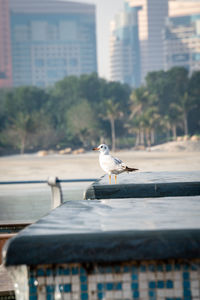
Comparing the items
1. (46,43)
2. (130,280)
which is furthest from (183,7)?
(130,280)

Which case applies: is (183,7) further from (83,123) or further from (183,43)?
(83,123)

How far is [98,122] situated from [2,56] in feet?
291

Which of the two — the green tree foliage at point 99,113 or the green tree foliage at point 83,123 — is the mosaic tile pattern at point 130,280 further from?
the green tree foliage at point 83,123

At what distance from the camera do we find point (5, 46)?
160 metres

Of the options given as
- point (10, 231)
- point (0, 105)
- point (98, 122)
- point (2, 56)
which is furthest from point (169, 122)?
point (2, 56)

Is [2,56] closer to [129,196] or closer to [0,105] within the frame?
[0,105]

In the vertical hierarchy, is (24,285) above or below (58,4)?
below

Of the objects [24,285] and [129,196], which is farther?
[129,196]

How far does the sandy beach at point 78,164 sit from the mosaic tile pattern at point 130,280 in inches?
1881

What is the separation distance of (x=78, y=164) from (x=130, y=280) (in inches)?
2277

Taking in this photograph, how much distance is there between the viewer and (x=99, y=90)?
8100cm

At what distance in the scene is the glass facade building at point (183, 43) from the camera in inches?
6550

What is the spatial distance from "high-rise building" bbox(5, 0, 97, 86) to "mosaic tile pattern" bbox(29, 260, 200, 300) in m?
186

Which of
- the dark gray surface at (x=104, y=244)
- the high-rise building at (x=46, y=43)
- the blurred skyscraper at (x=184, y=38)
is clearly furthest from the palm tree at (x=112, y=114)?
the high-rise building at (x=46, y=43)
